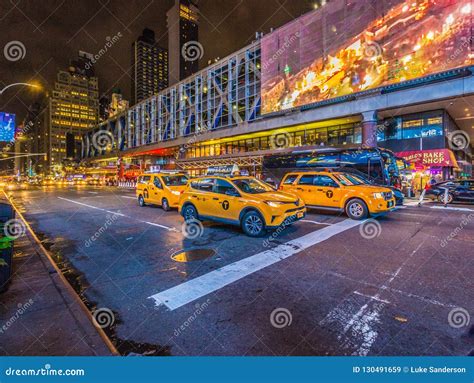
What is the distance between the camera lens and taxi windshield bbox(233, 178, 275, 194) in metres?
7.71

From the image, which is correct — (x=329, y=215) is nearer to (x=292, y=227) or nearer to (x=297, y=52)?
(x=292, y=227)

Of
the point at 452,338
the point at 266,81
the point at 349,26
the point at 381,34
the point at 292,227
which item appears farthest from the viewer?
the point at 266,81

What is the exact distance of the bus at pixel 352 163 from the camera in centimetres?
1592

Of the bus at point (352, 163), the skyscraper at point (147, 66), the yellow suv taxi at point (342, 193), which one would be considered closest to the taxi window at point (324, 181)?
the yellow suv taxi at point (342, 193)

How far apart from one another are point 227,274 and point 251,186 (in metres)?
3.85

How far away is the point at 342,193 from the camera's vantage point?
32.1 ft

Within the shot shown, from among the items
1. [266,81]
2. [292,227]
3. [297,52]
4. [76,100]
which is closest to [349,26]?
[297,52]

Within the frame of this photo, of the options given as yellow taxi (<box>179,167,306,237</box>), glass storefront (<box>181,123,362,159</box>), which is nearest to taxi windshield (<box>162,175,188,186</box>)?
yellow taxi (<box>179,167,306,237</box>)

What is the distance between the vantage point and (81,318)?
3.22 m

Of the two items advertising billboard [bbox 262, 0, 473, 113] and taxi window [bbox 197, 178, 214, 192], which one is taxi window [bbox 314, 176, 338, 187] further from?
advertising billboard [bbox 262, 0, 473, 113]

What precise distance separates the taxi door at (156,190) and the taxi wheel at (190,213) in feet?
12.7

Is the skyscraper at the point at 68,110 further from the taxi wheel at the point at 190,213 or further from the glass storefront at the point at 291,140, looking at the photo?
the taxi wheel at the point at 190,213

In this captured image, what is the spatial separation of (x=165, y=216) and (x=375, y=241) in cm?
797

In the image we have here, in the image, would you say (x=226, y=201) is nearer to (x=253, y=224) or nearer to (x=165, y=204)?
(x=253, y=224)
